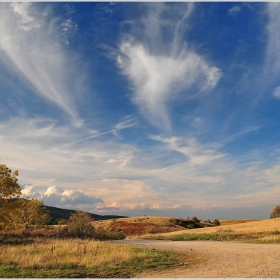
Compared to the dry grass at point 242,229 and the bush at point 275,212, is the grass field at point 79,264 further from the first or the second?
the bush at point 275,212

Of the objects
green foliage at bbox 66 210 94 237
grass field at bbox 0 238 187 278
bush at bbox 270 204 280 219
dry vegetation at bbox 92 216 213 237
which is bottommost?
grass field at bbox 0 238 187 278

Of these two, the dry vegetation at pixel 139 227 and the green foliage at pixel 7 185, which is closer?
the green foliage at pixel 7 185

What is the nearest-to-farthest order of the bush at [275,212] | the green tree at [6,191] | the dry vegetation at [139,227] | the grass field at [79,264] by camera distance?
the grass field at [79,264] < the green tree at [6,191] < the dry vegetation at [139,227] < the bush at [275,212]

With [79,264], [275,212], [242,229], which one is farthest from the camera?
[275,212]

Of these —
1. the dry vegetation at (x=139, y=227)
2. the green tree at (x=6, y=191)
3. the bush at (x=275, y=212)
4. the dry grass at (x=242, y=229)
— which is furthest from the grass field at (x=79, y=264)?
the bush at (x=275, y=212)

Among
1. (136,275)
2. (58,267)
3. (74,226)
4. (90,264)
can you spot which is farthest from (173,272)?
(74,226)

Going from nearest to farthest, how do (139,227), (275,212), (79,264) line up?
(79,264), (139,227), (275,212)

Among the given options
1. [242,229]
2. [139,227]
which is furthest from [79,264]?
[139,227]

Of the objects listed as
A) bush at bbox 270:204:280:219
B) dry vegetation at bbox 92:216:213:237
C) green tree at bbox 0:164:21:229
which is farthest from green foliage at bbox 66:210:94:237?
bush at bbox 270:204:280:219

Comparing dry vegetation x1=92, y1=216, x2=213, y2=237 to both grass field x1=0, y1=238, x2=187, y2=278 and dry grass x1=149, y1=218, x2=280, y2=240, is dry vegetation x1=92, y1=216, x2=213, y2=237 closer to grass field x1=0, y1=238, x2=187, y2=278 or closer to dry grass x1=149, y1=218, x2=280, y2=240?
dry grass x1=149, y1=218, x2=280, y2=240

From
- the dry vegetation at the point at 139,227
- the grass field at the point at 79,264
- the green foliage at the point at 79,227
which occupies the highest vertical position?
the dry vegetation at the point at 139,227

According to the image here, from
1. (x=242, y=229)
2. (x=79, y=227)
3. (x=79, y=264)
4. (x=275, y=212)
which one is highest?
(x=275, y=212)

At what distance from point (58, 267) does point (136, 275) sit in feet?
13.6

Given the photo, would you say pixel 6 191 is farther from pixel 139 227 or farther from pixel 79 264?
pixel 139 227
